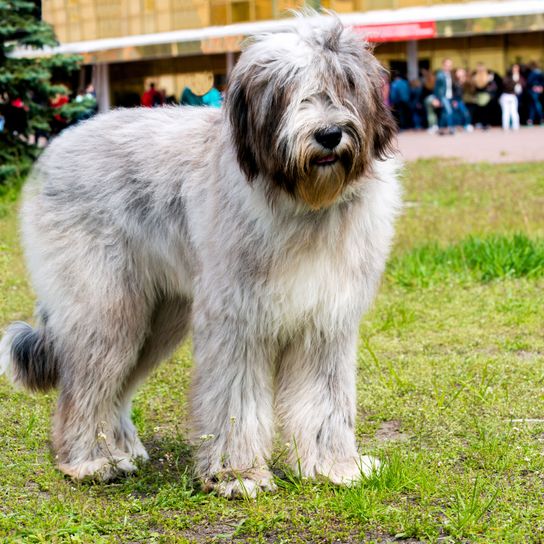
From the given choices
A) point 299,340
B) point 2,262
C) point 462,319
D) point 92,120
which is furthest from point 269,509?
point 2,262

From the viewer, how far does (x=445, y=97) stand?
99.2 ft

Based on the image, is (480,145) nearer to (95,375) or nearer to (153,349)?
(153,349)

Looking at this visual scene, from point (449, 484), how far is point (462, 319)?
3358 mm

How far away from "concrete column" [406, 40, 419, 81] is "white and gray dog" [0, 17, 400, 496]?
33271 mm

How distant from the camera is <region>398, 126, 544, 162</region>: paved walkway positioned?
69.3 feet

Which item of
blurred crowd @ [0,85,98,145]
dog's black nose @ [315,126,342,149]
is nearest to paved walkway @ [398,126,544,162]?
blurred crowd @ [0,85,98,145]

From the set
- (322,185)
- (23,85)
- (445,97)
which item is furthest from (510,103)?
(322,185)

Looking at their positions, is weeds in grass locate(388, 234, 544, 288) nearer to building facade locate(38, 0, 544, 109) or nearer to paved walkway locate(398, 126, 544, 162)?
paved walkway locate(398, 126, 544, 162)

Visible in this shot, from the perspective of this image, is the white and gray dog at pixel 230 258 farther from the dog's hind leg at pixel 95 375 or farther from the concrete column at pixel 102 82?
the concrete column at pixel 102 82

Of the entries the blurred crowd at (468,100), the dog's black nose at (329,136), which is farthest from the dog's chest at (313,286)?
the blurred crowd at (468,100)

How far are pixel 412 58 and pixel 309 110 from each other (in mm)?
34435

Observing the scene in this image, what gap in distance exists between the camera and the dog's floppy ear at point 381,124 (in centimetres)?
438

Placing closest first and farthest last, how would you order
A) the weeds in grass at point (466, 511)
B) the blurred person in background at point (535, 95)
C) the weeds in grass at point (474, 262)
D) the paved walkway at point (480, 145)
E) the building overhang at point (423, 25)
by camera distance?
the weeds in grass at point (466, 511) < the weeds in grass at point (474, 262) < the paved walkway at point (480, 145) < the blurred person in background at point (535, 95) < the building overhang at point (423, 25)

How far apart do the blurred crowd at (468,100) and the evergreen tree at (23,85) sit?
1633 cm
